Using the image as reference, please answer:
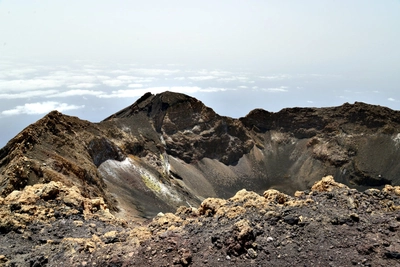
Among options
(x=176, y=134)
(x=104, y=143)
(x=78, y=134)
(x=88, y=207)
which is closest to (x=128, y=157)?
(x=104, y=143)

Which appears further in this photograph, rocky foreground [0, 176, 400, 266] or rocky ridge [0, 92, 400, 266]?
rocky ridge [0, 92, 400, 266]

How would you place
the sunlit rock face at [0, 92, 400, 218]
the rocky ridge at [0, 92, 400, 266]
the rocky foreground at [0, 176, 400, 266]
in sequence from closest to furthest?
the rocky foreground at [0, 176, 400, 266], the rocky ridge at [0, 92, 400, 266], the sunlit rock face at [0, 92, 400, 218]

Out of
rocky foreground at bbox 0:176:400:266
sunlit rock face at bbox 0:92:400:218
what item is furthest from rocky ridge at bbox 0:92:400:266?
sunlit rock face at bbox 0:92:400:218

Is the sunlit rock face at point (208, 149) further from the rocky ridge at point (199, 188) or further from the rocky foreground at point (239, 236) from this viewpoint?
the rocky foreground at point (239, 236)

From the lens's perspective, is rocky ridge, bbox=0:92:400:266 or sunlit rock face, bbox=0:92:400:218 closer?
rocky ridge, bbox=0:92:400:266

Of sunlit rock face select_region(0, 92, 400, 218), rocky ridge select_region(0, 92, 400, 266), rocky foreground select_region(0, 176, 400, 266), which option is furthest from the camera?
sunlit rock face select_region(0, 92, 400, 218)

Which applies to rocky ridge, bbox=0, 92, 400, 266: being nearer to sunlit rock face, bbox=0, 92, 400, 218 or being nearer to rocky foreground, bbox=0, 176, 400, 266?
rocky foreground, bbox=0, 176, 400, 266

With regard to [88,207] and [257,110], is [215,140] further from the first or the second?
[88,207]

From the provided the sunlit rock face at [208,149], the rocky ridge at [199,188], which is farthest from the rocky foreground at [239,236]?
the sunlit rock face at [208,149]
